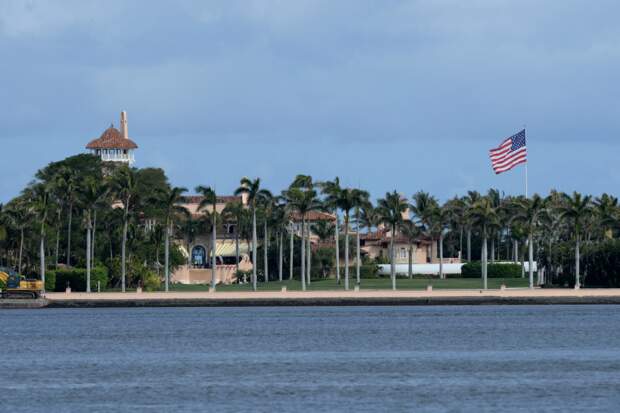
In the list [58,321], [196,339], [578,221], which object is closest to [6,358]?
[196,339]

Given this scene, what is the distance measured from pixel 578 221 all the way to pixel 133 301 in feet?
150

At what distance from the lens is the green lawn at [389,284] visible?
160m

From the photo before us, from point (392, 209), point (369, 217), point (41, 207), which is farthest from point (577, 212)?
point (41, 207)

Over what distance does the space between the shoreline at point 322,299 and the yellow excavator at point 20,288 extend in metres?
0.83

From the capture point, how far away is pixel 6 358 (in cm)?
7712

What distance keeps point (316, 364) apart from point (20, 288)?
65260 millimetres

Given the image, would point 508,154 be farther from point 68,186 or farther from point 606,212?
point 68,186

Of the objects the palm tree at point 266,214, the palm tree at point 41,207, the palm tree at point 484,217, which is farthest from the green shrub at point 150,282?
the palm tree at point 484,217

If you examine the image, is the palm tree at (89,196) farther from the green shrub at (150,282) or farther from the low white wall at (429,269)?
the low white wall at (429,269)

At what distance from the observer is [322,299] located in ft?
442

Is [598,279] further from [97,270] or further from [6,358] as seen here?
[6,358]

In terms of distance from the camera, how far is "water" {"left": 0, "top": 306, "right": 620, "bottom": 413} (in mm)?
55938

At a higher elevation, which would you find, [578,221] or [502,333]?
[578,221]

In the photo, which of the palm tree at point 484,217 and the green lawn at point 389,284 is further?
the green lawn at point 389,284
